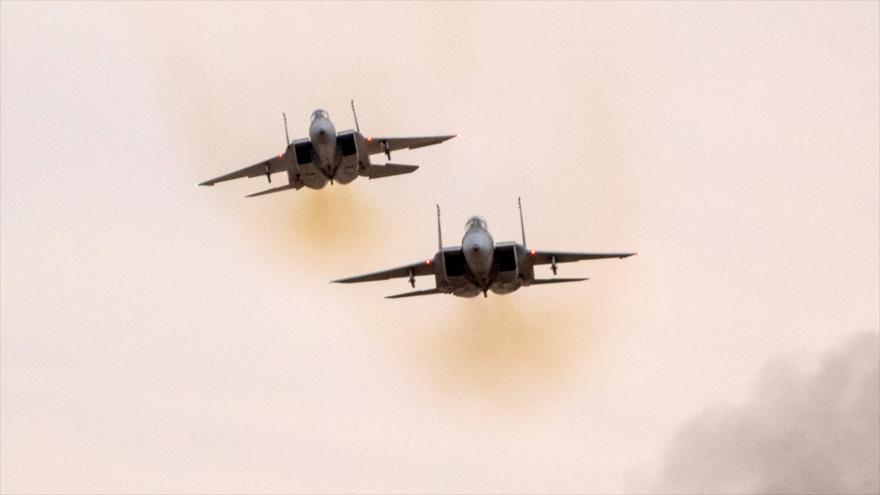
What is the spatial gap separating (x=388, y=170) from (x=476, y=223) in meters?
11.4

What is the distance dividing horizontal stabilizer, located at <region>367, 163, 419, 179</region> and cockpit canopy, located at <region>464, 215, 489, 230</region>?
965 centimetres

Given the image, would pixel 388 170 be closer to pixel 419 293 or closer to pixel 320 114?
pixel 320 114

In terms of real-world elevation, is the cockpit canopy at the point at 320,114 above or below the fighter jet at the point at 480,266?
above

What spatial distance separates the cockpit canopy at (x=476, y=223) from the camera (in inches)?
3733

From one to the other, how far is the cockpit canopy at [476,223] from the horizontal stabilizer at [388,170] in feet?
31.6

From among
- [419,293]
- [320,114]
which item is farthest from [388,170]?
[419,293]

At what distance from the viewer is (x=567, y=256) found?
326 feet

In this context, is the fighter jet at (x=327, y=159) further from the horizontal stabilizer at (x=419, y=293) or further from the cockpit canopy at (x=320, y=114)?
the horizontal stabilizer at (x=419, y=293)

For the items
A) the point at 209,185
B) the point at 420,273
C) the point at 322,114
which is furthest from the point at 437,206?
the point at 209,185

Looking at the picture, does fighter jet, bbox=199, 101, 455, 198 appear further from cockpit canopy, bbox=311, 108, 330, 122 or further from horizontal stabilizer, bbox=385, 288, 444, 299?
horizontal stabilizer, bbox=385, 288, 444, 299

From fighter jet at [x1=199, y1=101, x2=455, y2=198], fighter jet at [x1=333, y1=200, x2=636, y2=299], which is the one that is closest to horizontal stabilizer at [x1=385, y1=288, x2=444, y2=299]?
fighter jet at [x1=333, y1=200, x2=636, y2=299]

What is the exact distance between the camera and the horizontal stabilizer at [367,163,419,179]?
343 feet

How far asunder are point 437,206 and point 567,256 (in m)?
7.63

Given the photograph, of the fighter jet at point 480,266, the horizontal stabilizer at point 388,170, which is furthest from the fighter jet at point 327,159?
the fighter jet at point 480,266
